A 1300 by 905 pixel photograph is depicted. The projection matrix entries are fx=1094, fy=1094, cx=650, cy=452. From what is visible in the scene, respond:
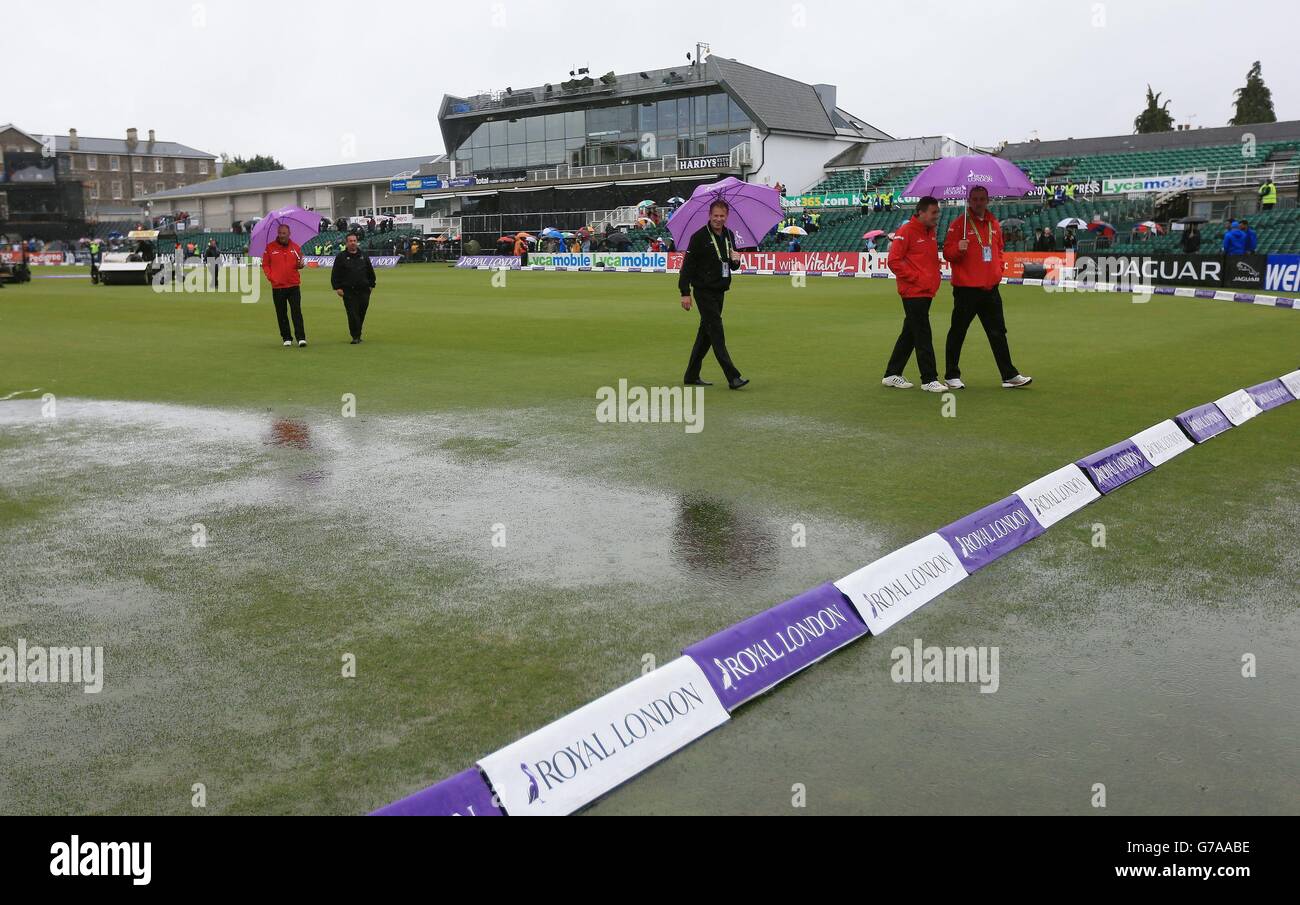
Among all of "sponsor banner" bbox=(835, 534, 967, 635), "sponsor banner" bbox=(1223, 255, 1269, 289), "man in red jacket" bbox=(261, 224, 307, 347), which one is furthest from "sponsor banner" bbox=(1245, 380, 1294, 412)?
"sponsor banner" bbox=(1223, 255, 1269, 289)

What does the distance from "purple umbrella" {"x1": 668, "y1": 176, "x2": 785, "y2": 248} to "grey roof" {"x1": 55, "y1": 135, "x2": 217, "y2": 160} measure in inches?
5003

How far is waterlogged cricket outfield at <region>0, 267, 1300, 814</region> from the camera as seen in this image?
3680 mm

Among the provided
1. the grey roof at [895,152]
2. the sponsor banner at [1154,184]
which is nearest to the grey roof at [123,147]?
the grey roof at [895,152]

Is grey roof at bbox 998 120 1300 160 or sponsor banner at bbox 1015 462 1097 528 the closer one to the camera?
sponsor banner at bbox 1015 462 1097 528

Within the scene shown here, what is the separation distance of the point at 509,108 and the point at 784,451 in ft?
229

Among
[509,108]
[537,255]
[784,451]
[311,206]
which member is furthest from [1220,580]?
[311,206]

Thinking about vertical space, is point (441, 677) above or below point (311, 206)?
below

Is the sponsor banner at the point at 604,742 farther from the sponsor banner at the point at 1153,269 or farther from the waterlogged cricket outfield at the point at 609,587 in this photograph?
the sponsor banner at the point at 1153,269

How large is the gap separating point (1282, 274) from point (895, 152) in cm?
4039

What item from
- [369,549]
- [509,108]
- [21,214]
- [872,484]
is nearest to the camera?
[369,549]

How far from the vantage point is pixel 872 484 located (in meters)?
7.69

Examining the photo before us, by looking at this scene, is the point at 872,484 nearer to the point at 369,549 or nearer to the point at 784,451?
the point at 784,451

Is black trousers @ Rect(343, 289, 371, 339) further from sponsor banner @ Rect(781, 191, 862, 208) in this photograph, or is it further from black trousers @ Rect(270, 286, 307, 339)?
sponsor banner @ Rect(781, 191, 862, 208)

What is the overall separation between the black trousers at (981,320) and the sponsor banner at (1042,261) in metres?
21.2
